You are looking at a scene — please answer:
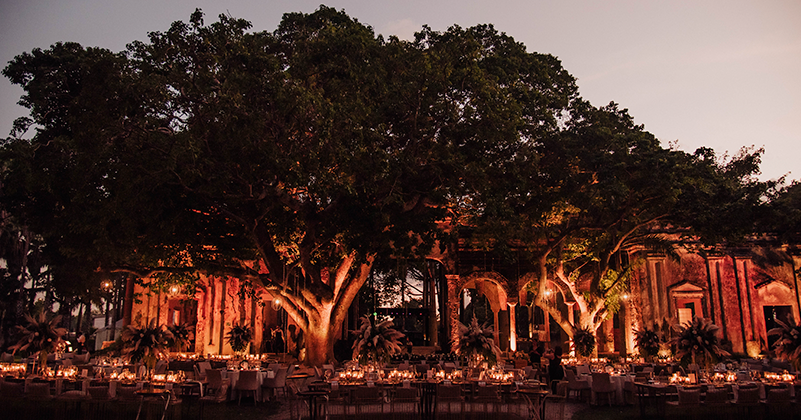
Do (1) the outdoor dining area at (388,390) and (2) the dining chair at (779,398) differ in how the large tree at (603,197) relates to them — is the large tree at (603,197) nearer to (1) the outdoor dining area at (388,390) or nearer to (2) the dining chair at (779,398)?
(1) the outdoor dining area at (388,390)

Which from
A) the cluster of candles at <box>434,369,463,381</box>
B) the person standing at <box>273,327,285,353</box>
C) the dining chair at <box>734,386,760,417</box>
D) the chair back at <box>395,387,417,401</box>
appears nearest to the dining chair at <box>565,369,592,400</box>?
the cluster of candles at <box>434,369,463,381</box>

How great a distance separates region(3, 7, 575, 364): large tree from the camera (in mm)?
12062

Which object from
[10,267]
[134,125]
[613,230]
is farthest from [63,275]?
[613,230]

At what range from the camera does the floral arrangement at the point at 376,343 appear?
12.3 m

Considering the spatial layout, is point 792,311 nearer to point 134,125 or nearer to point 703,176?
point 703,176

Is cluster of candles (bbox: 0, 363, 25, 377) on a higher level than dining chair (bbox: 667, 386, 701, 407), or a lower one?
higher

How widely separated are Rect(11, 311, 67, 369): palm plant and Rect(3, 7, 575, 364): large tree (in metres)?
2.02

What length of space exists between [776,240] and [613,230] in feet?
25.9

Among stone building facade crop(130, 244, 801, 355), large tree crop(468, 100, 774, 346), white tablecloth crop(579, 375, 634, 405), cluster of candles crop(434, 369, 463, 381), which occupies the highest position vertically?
large tree crop(468, 100, 774, 346)

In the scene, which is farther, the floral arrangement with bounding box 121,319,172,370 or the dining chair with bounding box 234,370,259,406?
the dining chair with bounding box 234,370,259,406

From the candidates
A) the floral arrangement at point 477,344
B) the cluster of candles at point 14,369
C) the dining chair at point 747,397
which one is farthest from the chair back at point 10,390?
the dining chair at point 747,397

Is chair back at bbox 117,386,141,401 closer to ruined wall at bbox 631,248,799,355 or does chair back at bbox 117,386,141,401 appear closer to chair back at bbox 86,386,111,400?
chair back at bbox 86,386,111,400

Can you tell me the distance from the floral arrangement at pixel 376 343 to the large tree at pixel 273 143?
7.24ft

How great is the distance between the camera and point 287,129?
12.5 metres
